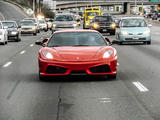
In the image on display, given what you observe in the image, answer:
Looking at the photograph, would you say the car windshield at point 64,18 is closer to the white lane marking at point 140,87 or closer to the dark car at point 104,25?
the dark car at point 104,25

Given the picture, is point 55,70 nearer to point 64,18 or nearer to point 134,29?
point 134,29

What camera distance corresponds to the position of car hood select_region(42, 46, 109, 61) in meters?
11.9

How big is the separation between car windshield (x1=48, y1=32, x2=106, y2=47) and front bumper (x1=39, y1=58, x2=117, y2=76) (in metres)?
1.05

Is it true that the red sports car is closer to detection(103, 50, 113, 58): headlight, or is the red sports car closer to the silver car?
detection(103, 50, 113, 58): headlight

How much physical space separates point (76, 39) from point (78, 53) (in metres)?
1.20

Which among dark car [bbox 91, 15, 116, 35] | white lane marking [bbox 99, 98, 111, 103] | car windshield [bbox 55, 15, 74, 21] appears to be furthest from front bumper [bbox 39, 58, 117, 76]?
dark car [bbox 91, 15, 116, 35]

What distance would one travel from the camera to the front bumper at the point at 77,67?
1179cm

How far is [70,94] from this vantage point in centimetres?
1005

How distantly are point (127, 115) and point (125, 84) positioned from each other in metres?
3.86

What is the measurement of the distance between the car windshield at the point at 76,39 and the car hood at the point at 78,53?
0.53 m

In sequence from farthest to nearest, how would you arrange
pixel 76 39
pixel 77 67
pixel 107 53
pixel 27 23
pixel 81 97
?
pixel 27 23
pixel 76 39
pixel 107 53
pixel 77 67
pixel 81 97

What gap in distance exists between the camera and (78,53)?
12070 mm

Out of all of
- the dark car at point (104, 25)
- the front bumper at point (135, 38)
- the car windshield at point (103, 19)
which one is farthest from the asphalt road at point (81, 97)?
the car windshield at point (103, 19)

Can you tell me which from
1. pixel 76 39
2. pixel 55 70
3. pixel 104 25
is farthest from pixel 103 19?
pixel 55 70
